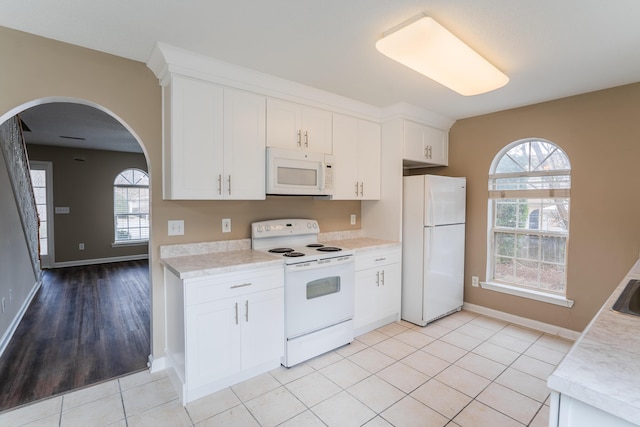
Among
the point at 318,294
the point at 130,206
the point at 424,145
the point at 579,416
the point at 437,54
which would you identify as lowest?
the point at 318,294

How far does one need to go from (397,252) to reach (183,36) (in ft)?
9.03

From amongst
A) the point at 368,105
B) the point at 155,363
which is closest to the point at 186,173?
the point at 155,363

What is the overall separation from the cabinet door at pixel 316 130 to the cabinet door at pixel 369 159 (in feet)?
1.51

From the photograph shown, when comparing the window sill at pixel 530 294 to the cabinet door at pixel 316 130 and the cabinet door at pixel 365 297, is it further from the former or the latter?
the cabinet door at pixel 316 130

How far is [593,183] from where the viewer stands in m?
2.95

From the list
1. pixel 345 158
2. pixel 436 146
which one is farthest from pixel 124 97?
pixel 436 146

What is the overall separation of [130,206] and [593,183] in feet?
26.5

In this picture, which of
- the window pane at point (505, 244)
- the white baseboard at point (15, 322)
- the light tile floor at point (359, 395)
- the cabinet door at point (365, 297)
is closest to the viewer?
the light tile floor at point (359, 395)

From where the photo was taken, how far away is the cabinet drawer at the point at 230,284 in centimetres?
208

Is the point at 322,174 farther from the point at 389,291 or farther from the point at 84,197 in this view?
the point at 84,197

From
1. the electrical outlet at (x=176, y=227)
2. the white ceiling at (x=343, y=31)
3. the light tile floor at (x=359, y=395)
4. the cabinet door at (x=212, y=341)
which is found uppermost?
the white ceiling at (x=343, y=31)

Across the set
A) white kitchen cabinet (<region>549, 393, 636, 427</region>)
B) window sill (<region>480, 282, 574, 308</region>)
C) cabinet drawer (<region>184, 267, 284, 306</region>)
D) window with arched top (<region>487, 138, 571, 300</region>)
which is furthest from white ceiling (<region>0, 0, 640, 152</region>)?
window sill (<region>480, 282, 574, 308</region>)

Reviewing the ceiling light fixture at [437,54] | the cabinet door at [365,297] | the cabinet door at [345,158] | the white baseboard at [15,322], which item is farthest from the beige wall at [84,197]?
the ceiling light fixture at [437,54]

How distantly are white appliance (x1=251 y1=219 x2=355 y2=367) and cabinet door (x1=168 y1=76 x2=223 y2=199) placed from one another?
70 centimetres
